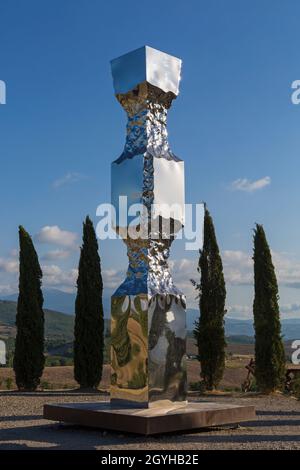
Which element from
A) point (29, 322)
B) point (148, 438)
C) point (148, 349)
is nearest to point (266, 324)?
point (29, 322)

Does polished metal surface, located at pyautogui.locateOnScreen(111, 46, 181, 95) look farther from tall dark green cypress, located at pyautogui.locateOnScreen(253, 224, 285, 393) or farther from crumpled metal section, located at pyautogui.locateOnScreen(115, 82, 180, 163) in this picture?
tall dark green cypress, located at pyautogui.locateOnScreen(253, 224, 285, 393)

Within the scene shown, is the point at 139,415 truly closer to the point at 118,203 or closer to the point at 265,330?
the point at 118,203

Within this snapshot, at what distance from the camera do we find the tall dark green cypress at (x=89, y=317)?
1520cm

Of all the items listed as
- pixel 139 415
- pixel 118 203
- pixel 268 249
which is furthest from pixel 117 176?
pixel 268 249

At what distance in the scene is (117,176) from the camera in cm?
863

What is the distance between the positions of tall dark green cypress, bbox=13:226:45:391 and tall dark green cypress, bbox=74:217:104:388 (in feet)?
3.09

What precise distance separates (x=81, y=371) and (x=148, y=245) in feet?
25.5

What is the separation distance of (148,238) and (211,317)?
7.37 m

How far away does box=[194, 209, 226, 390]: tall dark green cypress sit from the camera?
1516cm

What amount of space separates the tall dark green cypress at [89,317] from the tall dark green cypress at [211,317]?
8.24 feet

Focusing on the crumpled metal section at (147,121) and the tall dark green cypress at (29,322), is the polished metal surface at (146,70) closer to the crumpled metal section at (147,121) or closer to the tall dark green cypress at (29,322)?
the crumpled metal section at (147,121)

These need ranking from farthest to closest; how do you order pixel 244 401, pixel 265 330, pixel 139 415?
pixel 265 330 → pixel 244 401 → pixel 139 415

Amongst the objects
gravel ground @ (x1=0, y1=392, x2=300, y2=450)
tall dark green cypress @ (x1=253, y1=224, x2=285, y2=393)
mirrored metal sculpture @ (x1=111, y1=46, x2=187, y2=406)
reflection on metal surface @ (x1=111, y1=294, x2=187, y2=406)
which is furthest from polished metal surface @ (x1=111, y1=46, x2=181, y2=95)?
tall dark green cypress @ (x1=253, y1=224, x2=285, y2=393)
